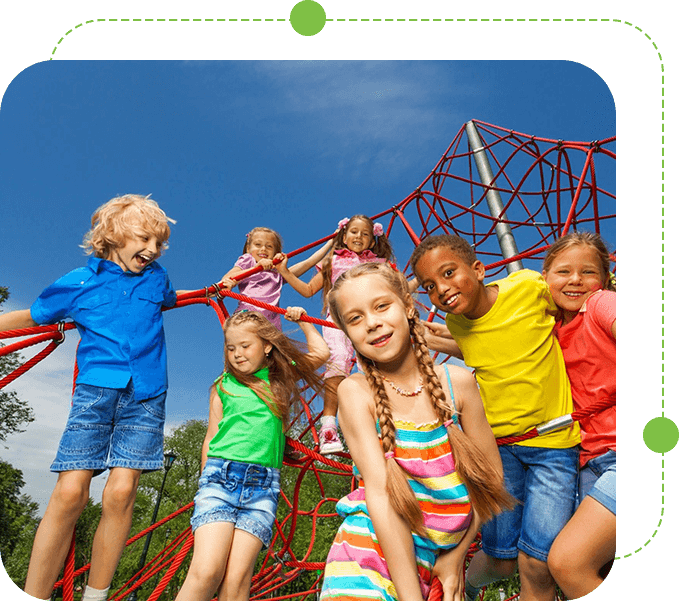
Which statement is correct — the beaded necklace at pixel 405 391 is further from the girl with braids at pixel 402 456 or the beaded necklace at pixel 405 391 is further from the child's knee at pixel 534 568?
the child's knee at pixel 534 568

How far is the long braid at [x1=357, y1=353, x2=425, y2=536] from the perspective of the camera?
0.97m

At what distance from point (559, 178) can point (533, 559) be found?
8.11 feet

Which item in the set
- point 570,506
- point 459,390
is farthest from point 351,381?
point 570,506

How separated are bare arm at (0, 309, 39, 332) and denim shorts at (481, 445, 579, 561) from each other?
1.48 m

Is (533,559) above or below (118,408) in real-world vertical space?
below

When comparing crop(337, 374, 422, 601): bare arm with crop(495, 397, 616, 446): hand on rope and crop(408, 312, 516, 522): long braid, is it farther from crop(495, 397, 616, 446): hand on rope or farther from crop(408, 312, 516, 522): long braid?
crop(495, 397, 616, 446): hand on rope

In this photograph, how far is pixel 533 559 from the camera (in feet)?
4.49

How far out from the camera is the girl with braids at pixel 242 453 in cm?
147

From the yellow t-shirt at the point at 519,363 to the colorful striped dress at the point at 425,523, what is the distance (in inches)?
14.9

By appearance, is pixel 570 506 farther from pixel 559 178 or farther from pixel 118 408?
pixel 559 178

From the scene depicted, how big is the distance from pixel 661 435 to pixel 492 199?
9.21ft

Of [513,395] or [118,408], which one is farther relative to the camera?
[118,408]

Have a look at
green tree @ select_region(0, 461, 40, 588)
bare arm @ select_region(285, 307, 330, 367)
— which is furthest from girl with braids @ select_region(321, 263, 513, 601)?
green tree @ select_region(0, 461, 40, 588)

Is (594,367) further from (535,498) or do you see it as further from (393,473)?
(393,473)
